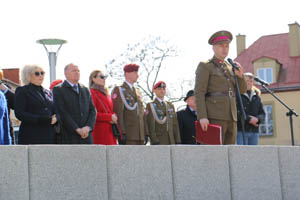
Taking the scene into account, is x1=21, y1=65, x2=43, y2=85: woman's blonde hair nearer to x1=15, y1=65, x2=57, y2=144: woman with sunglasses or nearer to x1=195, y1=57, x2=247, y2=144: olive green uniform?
x1=15, y1=65, x2=57, y2=144: woman with sunglasses

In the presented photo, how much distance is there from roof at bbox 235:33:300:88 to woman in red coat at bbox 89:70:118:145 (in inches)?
1185

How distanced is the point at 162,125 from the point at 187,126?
0.65 metres

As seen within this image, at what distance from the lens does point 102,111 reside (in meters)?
8.05

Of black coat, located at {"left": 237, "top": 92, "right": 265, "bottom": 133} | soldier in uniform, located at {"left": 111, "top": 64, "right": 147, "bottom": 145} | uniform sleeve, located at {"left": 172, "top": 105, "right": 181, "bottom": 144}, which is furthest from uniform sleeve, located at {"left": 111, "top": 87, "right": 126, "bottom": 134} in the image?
black coat, located at {"left": 237, "top": 92, "right": 265, "bottom": 133}

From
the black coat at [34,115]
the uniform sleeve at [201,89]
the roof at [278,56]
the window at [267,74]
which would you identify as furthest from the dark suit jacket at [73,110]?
the window at [267,74]

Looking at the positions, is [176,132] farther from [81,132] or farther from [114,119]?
[81,132]

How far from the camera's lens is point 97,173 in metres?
5.40

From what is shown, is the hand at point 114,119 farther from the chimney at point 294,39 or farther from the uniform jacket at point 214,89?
the chimney at point 294,39

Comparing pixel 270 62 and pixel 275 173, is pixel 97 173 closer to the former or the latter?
pixel 275 173

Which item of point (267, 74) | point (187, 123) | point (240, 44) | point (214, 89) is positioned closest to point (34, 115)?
point (214, 89)

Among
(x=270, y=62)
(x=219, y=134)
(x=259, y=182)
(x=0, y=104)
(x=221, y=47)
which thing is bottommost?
(x=259, y=182)

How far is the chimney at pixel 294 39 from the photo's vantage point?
38.3 m

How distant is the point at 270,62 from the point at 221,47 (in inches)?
1264

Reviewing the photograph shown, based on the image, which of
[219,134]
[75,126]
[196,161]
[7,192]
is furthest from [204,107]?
[7,192]
